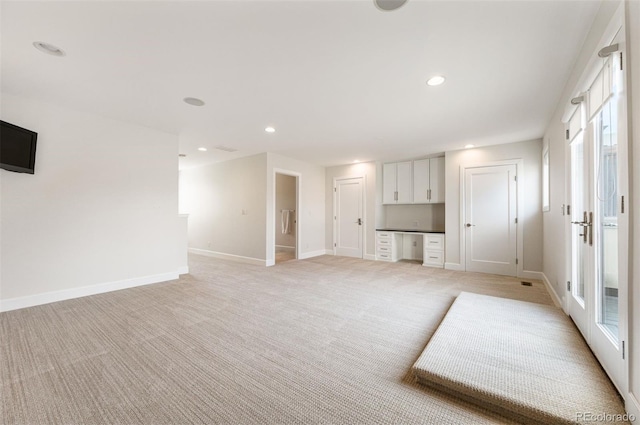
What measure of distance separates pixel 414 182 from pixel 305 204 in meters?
2.75

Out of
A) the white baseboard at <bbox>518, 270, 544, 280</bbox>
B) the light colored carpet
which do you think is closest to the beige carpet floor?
the light colored carpet

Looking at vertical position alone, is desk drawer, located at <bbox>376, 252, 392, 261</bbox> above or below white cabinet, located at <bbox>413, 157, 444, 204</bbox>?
below

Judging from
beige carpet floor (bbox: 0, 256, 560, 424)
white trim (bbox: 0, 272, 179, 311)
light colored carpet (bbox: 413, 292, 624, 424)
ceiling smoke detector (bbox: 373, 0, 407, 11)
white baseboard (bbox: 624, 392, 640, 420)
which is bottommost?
beige carpet floor (bbox: 0, 256, 560, 424)

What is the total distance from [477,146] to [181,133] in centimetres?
555

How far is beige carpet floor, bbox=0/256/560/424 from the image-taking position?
4.68 feet

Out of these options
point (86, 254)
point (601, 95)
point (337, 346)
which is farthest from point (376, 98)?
point (86, 254)

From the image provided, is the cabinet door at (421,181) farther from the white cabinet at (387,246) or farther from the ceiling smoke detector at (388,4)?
the ceiling smoke detector at (388,4)

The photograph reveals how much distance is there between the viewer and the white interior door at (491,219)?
466 cm

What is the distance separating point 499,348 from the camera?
1938 mm

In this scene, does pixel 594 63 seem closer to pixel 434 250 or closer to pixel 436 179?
pixel 436 179

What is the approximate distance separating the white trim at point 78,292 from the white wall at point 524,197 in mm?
5418

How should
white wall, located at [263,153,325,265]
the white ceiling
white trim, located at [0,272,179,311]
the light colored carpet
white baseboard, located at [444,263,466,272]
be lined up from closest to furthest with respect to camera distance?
the light colored carpet < the white ceiling < white trim, located at [0,272,179,311] < white baseboard, located at [444,263,466,272] < white wall, located at [263,153,325,265]

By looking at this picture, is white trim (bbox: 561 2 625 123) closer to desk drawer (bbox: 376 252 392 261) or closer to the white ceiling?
the white ceiling

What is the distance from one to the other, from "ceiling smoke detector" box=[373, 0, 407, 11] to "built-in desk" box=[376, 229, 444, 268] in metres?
4.69
